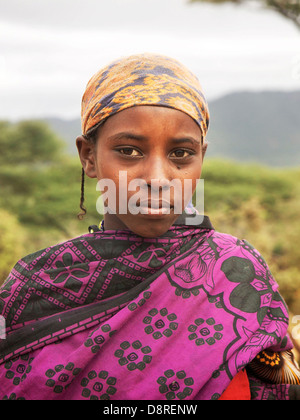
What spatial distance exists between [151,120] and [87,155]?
340 mm

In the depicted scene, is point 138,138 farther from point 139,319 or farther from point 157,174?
point 139,319

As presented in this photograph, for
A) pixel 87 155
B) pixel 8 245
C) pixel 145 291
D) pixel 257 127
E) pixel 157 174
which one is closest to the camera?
pixel 157 174

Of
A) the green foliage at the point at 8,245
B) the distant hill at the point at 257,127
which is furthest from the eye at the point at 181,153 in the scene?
the distant hill at the point at 257,127

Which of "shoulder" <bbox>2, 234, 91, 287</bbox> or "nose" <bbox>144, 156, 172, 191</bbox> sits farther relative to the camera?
"shoulder" <bbox>2, 234, 91, 287</bbox>

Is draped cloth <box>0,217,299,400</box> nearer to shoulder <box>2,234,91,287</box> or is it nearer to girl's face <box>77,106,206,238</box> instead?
shoulder <box>2,234,91,287</box>

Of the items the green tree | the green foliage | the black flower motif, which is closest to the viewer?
the black flower motif

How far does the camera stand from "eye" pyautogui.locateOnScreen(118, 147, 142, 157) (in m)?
1.37

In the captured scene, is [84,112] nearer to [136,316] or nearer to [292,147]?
[136,316]

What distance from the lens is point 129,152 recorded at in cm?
138

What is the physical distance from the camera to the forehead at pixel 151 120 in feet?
4.42

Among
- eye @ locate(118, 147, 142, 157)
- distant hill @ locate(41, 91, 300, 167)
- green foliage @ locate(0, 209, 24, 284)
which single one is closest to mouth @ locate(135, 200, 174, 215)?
eye @ locate(118, 147, 142, 157)

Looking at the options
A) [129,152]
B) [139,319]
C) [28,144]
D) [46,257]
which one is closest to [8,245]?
[28,144]

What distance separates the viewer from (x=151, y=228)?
142 centimetres

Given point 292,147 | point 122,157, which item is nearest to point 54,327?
point 122,157
